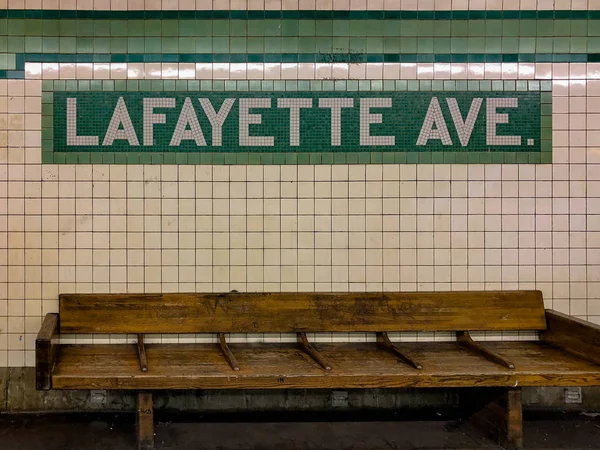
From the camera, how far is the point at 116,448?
9.16 feet

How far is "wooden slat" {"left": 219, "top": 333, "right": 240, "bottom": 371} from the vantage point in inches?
108

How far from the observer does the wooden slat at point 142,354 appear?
2.72 metres

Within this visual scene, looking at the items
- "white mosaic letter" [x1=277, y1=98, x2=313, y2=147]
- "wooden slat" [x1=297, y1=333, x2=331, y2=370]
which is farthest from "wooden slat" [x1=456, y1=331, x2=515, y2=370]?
"white mosaic letter" [x1=277, y1=98, x2=313, y2=147]

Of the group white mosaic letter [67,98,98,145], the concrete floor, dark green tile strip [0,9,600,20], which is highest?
dark green tile strip [0,9,600,20]

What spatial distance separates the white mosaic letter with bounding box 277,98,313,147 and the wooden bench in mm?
1129

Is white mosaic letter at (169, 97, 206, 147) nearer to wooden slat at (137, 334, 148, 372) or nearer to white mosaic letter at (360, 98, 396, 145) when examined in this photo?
white mosaic letter at (360, 98, 396, 145)

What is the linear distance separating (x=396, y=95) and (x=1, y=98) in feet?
9.31

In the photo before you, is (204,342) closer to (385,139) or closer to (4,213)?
(4,213)

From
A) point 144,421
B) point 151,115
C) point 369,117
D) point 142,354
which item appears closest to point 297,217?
point 369,117

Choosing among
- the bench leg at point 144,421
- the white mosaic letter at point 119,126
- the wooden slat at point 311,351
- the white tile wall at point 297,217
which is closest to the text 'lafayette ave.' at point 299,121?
the white mosaic letter at point 119,126

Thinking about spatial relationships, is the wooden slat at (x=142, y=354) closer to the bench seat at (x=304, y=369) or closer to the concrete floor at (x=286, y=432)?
the bench seat at (x=304, y=369)

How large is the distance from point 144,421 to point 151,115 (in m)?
2.04

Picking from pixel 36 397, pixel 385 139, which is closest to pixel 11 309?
pixel 36 397

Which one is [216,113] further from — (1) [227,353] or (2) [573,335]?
(2) [573,335]
